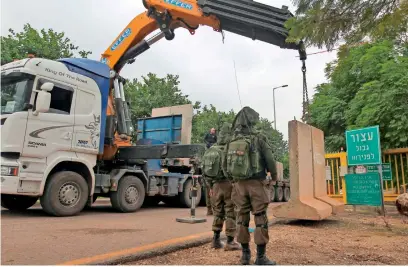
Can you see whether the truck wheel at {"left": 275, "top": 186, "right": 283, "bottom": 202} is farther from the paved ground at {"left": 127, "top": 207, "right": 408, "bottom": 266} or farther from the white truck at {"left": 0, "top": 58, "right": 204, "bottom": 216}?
the paved ground at {"left": 127, "top": 207, "right": 408, "bottom": 266}

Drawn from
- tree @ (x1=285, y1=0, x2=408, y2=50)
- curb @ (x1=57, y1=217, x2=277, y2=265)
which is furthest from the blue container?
tree @ (x1=285, y1=0, x2=408, y2=50)

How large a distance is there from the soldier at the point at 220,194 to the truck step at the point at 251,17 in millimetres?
4279

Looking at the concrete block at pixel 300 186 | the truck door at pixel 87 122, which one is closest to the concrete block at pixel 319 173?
the concrete block at pixel 300 186

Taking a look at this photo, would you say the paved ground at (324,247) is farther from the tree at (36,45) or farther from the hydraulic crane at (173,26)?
the tree at (36,45)

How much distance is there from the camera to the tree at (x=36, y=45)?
1372 cm

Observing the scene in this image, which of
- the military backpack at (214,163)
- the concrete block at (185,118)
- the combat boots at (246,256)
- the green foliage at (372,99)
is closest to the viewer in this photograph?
the combat boots at (246,256)

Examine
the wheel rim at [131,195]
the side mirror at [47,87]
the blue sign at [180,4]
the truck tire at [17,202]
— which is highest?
the blue sign at [180,4]

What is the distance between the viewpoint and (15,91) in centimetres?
671

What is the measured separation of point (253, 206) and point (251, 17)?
6.03 metres

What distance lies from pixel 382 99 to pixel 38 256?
8.85 meters

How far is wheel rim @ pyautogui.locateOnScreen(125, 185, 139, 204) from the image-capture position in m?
8.59

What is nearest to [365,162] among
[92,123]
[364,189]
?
[364,189]

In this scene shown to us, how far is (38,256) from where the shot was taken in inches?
148

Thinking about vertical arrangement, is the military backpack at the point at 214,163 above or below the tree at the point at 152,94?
below
